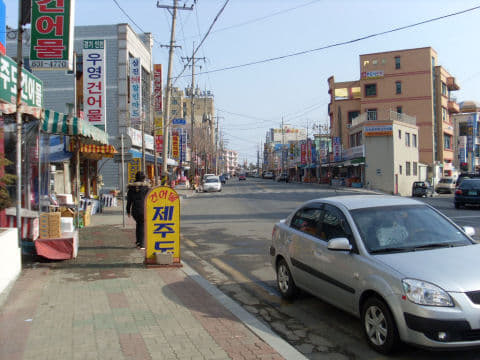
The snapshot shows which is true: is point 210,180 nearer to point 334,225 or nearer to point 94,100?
point 94,100

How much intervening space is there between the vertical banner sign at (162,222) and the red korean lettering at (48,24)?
530cm

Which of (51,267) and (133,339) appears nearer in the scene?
(133,339)

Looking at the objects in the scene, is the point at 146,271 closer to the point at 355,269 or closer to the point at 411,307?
the point at 355,269

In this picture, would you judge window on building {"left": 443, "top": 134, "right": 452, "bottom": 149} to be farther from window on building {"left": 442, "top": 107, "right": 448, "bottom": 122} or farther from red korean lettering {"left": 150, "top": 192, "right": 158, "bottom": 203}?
red korean lettering {"left": 150, "top": 192, "right": 158, "bottom": 203}

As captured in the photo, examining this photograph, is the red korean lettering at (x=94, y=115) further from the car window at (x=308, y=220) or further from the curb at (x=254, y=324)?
the car window at (x=308, y=220)

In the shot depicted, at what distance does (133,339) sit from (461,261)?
137 inches

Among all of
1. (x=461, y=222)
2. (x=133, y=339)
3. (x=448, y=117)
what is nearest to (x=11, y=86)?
(x=133, y=339)

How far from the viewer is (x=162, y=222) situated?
816 cm

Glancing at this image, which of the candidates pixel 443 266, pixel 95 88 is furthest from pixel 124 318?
pixel 95 88

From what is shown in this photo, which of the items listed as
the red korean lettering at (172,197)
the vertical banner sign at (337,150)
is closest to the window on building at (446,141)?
the vertical banner sign at (337,150)

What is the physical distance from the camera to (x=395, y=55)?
187 feet

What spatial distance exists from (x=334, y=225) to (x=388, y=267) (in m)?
1.21

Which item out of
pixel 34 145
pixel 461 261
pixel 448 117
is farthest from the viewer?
pixel 448 117

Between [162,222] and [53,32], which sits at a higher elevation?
[53,32]
